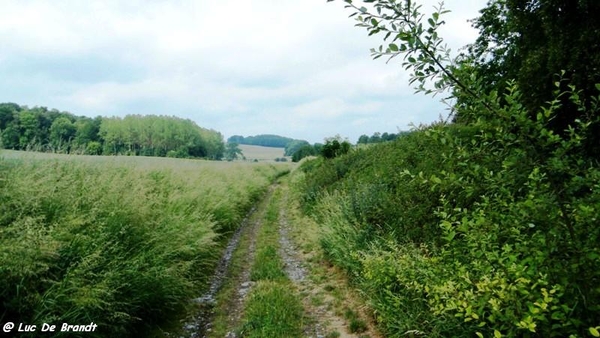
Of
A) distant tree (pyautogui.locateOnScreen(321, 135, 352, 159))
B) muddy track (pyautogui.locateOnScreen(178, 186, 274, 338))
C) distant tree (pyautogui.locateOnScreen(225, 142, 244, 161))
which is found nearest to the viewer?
muddy track (pyautogui.locateOnScreen(178, 186, 274, 338))

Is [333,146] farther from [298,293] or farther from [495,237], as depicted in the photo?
[495,237]

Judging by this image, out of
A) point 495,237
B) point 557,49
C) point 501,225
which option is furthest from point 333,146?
point 495,237

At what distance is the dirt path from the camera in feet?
18.5

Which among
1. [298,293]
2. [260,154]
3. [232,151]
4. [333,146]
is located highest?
[333,146]

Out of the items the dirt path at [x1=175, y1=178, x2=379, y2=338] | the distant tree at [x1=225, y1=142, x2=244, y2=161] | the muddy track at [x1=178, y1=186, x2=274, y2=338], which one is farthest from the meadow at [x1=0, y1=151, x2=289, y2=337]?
the distant tree at [x1=225, y1=142, x2=244, y2=161]

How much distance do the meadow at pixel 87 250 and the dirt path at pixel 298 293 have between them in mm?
535

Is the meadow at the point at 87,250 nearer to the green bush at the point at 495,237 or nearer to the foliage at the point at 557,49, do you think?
the green bush at the point at 495,237

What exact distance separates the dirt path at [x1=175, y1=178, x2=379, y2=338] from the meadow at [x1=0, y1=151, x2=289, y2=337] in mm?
535

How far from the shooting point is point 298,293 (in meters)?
7.20

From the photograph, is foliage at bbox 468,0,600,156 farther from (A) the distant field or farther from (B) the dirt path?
(A) the distant field

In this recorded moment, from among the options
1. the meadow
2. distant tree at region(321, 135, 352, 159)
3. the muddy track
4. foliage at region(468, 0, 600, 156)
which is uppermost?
foliage at region(468, 0, 600, 156)

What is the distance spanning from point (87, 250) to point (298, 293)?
13.4 feet

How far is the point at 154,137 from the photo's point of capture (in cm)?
7225

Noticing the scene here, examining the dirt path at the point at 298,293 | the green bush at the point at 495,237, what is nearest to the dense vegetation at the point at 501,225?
the green bush at the point at 495,237
